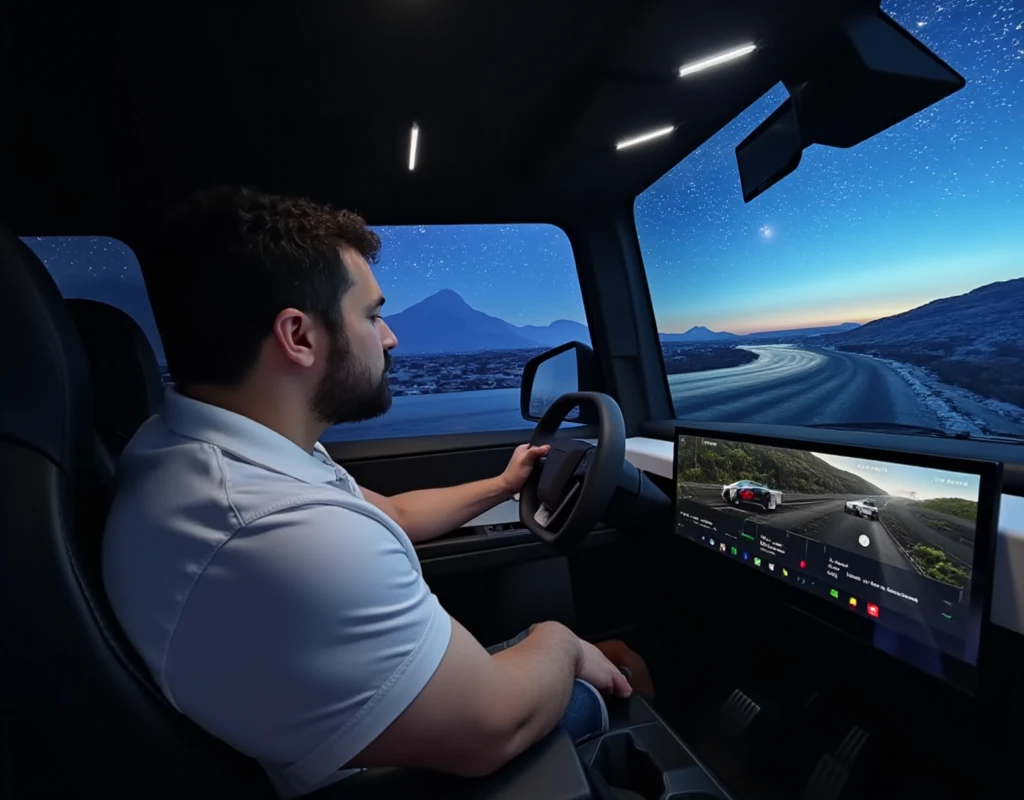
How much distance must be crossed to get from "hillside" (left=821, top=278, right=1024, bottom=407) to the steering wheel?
1120 mm

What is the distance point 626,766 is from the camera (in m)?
1.41

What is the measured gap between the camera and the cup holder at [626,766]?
4.44 ft

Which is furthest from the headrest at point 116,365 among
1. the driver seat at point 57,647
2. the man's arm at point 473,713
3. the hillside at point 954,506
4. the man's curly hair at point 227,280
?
the hillside at point 954,506

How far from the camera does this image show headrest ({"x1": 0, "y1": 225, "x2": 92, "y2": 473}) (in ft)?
2.44

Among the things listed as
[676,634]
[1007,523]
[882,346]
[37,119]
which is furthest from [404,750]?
[37,119]

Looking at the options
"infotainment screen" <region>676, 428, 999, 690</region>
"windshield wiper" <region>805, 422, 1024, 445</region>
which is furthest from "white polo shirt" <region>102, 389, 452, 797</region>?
"windshield wiper" <region>805, 422, 1024, 445</region>

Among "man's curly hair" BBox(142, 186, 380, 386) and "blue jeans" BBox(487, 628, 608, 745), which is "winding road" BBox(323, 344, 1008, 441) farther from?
"man's curly hair" BBox(142, 186, 380, 386)

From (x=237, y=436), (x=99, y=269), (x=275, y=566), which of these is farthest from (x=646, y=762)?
(x=99, y=269)

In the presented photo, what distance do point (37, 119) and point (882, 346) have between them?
11.0 ft

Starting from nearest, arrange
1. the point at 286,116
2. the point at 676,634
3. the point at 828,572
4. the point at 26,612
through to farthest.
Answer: the point at 26,612 → the point at 828,572 → the point at 286,116 → the point at 676,634

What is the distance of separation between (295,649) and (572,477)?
1.15 m

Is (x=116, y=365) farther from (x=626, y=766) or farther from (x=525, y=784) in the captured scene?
(x=626, y=766)

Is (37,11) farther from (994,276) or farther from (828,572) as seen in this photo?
(994,276)

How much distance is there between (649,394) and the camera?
10.8 ft
